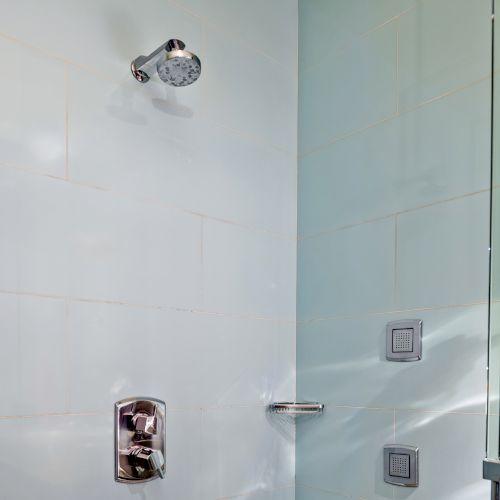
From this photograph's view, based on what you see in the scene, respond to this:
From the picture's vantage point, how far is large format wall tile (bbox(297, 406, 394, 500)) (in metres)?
1.53

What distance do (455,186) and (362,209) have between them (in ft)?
0.92

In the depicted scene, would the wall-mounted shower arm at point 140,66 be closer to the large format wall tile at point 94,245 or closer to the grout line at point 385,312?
the large format wall tile at point 94,245

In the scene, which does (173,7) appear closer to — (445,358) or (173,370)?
(173,370)

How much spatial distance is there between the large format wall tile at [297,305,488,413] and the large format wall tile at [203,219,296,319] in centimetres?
12

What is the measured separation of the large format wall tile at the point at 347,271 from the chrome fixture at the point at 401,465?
33 cm

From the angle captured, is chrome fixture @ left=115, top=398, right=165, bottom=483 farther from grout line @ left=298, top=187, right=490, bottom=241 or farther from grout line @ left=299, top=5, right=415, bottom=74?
grout line @ left=299, top=5, right=415, bottom=74

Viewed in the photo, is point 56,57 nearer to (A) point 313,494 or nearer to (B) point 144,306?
(B) point 144,306

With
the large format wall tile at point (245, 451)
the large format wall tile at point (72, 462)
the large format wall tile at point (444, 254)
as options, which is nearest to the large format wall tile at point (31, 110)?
the large format wall tile at point (72, 462)

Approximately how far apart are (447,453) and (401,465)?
4.9 inches

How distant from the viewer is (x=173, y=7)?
1.64 meters

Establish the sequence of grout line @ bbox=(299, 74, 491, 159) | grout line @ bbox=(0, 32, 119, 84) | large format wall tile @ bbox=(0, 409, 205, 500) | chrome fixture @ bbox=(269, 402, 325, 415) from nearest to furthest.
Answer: large format wall tile @ bbox=(0, 409, 205, 500), grout line @ bbox=(0, 32, 119, 84), grout line @ bbox=(299, 74, 491, 159), chrome fixture @ bbox=(269, 402, 325, 415)

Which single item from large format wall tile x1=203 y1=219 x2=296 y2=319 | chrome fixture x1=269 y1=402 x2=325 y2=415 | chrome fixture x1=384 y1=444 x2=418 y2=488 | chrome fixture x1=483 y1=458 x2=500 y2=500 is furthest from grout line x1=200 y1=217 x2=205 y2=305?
chrome fixture x1=483 y1=458 x2=500 y2=500

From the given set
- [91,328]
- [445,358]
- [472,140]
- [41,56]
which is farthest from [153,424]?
[472,140]

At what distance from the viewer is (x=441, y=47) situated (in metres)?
1.52
